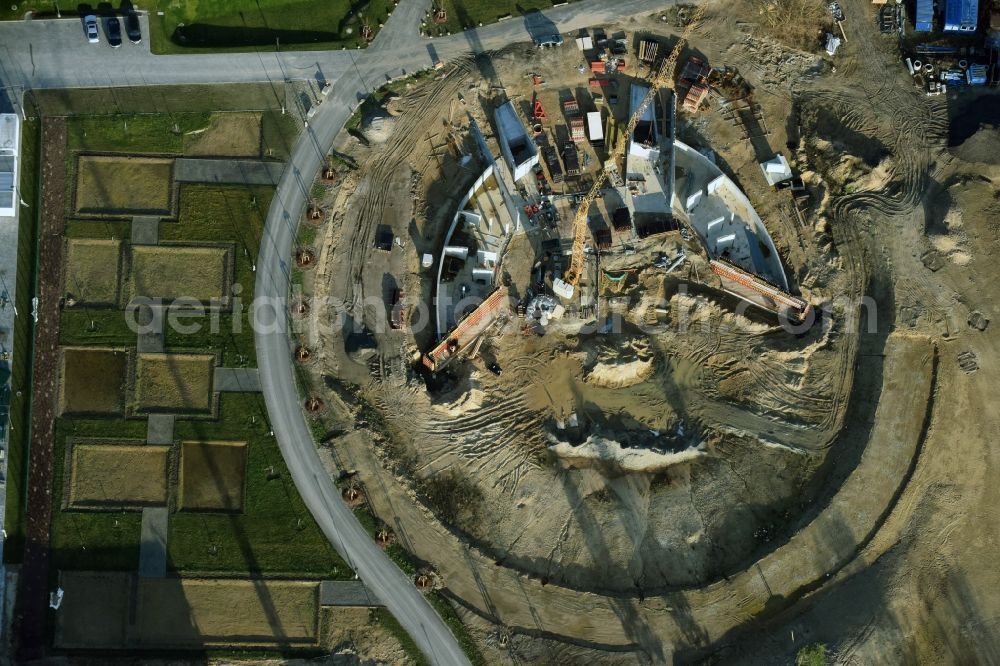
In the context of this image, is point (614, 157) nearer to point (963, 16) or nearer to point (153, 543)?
point (963, 16)

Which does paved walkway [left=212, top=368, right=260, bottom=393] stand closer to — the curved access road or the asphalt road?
the asphalt road

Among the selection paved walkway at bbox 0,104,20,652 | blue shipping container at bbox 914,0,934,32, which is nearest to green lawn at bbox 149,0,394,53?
paved walkway at bbox 0,104,20,652

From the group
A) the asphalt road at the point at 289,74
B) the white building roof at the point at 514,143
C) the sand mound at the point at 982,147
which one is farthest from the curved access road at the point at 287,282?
the sand mound at the point at 982,147

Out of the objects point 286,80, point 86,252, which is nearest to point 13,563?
point 86,252

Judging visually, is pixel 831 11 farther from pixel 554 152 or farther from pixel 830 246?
pixel 554 152

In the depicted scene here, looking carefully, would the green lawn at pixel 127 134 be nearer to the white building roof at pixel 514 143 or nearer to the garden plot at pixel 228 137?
the garden plot at pixel 228 137

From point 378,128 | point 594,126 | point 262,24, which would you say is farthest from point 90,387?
point 594,126
